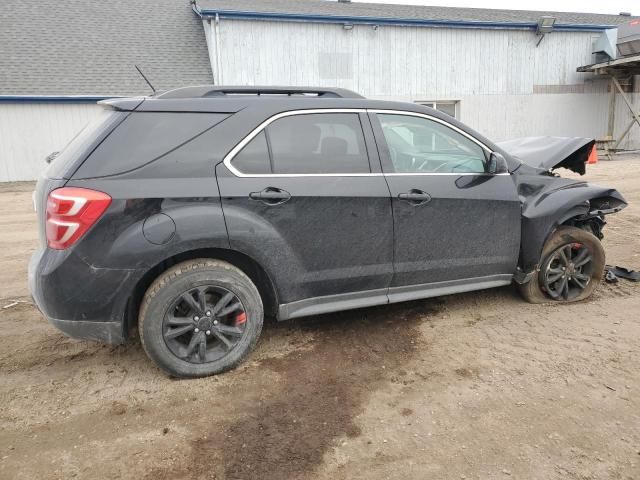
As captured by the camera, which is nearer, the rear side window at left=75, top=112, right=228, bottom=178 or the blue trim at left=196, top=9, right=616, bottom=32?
the rear side window at left=75, top=112, right=228, bottom=178

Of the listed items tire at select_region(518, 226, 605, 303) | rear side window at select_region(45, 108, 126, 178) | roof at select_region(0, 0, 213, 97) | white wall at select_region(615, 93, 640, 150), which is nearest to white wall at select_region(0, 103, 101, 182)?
roof at select_region(0, 0, 213, 97)

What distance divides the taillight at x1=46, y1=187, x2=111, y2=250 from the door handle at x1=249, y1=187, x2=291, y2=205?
0.87 meters

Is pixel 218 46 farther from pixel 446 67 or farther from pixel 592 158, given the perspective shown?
pixel 592 158

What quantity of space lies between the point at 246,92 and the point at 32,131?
14.1m

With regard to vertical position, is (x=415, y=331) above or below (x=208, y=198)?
below

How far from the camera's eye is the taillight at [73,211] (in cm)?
→ 293

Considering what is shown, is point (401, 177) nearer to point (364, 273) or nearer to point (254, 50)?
point (364, 273)

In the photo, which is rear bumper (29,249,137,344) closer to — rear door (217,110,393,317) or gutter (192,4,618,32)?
rear door (217,110,393,317)

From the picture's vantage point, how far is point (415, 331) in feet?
13.1

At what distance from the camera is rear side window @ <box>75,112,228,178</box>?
10.0 feet

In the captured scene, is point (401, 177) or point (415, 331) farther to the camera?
point (415, 331)

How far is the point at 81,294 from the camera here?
3023 millimetres

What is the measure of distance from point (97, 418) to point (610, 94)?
22.4 metres

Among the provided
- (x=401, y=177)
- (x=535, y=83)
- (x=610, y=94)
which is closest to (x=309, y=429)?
(x=401, y=177)
